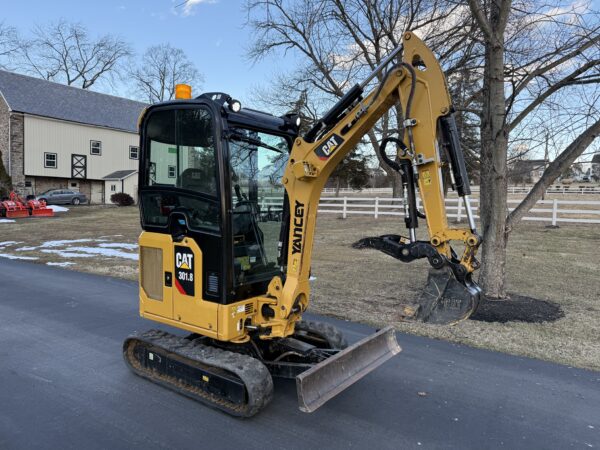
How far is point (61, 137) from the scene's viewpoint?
3353 centimetres

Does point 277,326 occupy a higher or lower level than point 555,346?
higher

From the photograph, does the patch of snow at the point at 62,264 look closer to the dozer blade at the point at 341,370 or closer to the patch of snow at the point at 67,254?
the patch of snow at the point at 67,254

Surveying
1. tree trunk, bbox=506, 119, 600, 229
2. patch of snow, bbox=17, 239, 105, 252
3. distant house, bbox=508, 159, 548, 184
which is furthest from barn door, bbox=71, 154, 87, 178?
tree trunk, bbox=506, 119, 600, 229

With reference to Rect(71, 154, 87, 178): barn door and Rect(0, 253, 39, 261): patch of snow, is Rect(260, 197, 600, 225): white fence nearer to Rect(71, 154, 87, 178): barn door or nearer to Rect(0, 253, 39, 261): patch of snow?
Rect(0, 253, 39, 261): patch of snow

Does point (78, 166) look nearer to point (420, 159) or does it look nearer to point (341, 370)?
point (341, 370)

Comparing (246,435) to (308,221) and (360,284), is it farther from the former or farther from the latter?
(360,284)

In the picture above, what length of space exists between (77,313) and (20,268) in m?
4.78

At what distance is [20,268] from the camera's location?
33.6 feet

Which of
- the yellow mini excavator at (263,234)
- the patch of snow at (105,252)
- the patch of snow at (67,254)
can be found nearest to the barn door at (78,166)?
the patch of snow at (105,252)

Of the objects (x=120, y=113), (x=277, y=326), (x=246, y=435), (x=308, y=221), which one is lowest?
(x=246, y=435)

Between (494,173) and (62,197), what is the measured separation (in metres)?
32.5

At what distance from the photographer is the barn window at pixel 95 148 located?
35.8 metres

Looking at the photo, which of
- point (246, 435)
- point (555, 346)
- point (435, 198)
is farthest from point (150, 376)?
point (555, 346)

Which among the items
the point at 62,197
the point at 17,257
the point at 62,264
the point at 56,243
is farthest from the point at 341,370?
the point at 62,197
